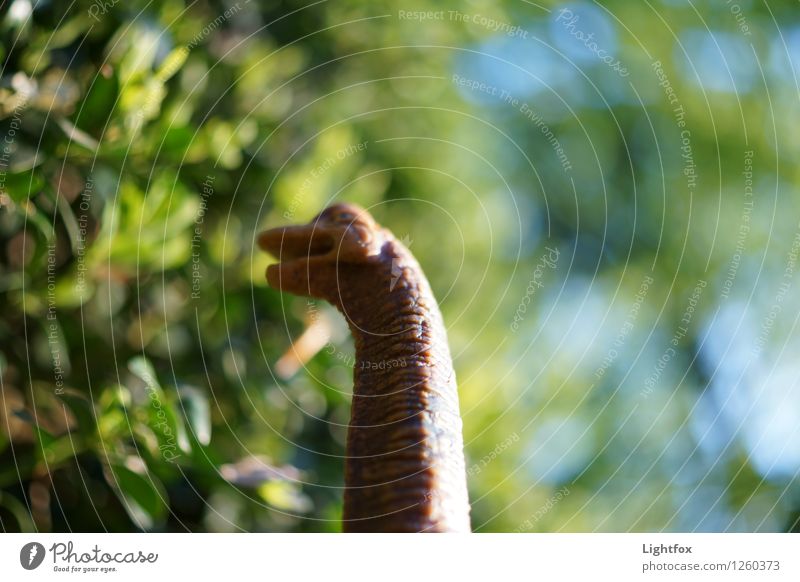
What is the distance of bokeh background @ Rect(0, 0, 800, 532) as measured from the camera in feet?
5.63

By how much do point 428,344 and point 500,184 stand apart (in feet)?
7.09

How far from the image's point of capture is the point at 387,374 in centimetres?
113

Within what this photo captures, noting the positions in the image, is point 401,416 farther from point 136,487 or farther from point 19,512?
point 19,512

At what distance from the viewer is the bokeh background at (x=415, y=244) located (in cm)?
171

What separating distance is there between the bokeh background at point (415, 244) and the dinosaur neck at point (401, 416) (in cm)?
52

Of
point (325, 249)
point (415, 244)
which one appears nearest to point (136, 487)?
point (325, 249)

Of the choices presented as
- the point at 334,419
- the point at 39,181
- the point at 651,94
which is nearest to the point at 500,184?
the point at 651,94
